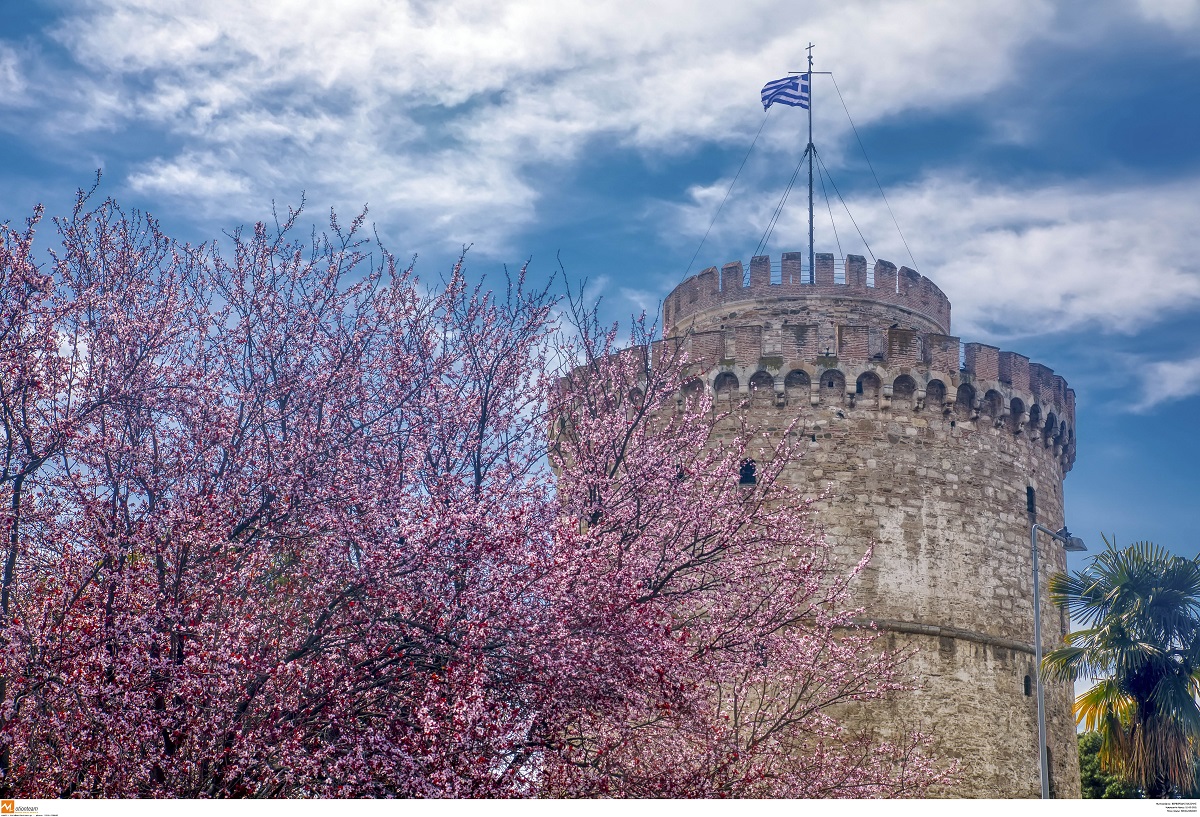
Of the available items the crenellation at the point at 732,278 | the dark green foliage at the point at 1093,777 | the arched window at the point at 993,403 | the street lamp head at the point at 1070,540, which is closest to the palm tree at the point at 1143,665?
the street lamp head at the point at 1070,540

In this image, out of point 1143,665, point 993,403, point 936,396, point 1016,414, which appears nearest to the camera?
point 1143,665

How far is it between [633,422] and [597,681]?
4.15m

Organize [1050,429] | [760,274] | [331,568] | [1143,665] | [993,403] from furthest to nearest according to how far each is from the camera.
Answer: [1050,429] → [760,274] → [993,403] → [1143,665] → [331,568]

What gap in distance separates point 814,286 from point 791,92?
514 centimetres

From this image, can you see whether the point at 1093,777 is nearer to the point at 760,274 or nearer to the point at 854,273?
the point at 854,273

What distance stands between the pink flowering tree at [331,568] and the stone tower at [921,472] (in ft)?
27.4

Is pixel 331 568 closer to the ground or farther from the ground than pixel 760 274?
closer to the ground

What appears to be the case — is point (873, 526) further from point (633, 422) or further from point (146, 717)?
point (146, 717)

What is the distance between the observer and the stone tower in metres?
24.0

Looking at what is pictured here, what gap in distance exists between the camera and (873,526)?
79.6 ft

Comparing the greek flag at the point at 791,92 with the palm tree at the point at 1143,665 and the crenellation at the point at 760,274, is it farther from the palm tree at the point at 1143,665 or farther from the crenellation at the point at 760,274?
the palm tree at the point at 1143,665

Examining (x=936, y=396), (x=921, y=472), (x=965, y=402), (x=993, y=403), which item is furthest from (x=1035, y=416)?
(x=921, y=472)

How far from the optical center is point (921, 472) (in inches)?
985
